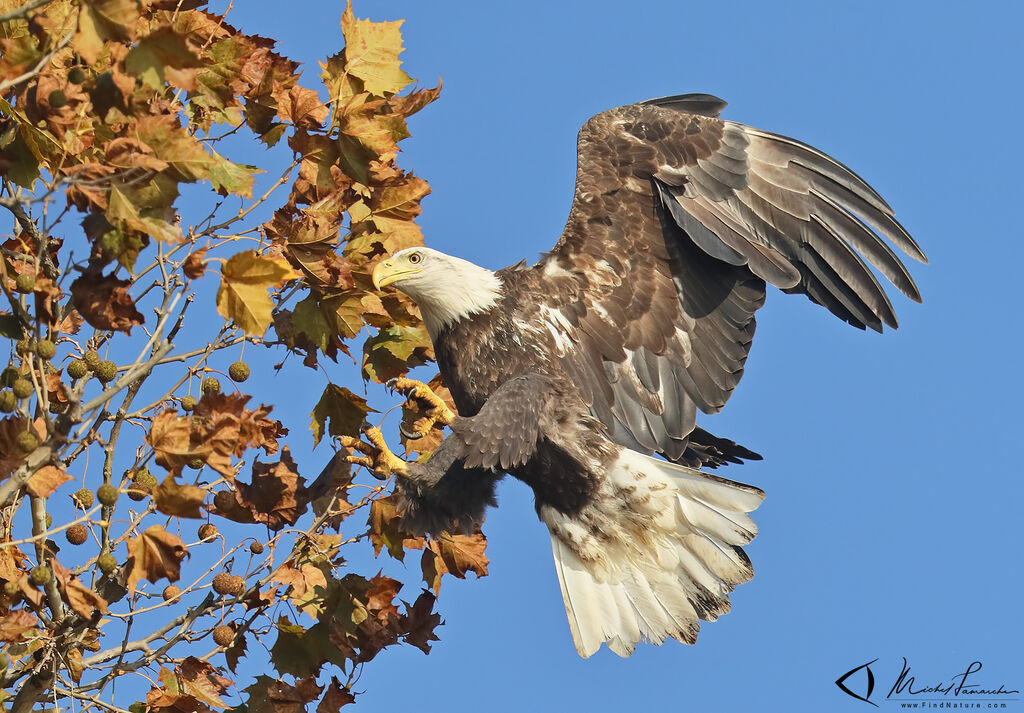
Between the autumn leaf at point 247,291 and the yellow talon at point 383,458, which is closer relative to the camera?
the autumn leaf at point 247,291

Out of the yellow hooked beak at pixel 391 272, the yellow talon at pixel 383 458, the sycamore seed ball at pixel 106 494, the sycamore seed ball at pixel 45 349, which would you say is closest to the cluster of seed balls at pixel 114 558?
the sycamore seed ball at pixel 106 494

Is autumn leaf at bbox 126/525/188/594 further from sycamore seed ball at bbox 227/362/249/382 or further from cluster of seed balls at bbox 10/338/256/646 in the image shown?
sycamore seed ball at bbox 227/362/249/382

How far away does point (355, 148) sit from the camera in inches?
153

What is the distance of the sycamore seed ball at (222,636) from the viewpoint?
367 cm

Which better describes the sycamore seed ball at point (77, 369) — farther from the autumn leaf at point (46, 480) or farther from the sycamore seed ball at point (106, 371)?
the autumn leaf at point (46, 480)

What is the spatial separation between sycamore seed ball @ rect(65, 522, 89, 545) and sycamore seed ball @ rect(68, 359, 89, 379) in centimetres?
40

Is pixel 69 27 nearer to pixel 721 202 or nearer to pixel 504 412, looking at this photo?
pixel 504 412

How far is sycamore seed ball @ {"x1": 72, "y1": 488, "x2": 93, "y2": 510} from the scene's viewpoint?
3.46m

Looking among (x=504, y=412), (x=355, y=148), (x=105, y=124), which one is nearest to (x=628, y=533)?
(x=504, y=412)

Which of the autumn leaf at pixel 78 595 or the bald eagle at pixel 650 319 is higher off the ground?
the bald eagle at pixel 650 319

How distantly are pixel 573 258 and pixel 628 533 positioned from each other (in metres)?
1.23

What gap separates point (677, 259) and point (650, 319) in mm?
295

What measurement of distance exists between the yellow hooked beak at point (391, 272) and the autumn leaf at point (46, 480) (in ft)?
5.31

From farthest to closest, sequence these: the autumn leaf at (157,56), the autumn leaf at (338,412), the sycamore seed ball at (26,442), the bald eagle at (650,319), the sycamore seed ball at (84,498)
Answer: the bald eagle at (650,319) < the autumn leaf at (338,412) < the sycamore seed ball at (84,498) < the sycamore seed ball at (26,442) < the autumn leaf at (157,56)
